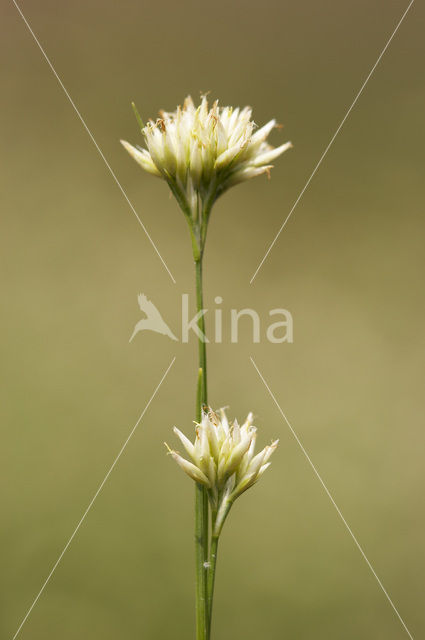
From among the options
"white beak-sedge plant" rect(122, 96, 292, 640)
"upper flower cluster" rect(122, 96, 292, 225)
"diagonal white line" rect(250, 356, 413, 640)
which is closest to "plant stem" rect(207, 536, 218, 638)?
"white beak-sedge plant" rect(122, 96, 292, 640)

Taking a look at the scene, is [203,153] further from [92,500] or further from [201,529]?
[92,500]

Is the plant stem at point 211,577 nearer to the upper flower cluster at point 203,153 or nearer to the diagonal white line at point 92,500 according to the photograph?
the upper flower cluster at point 203,153
